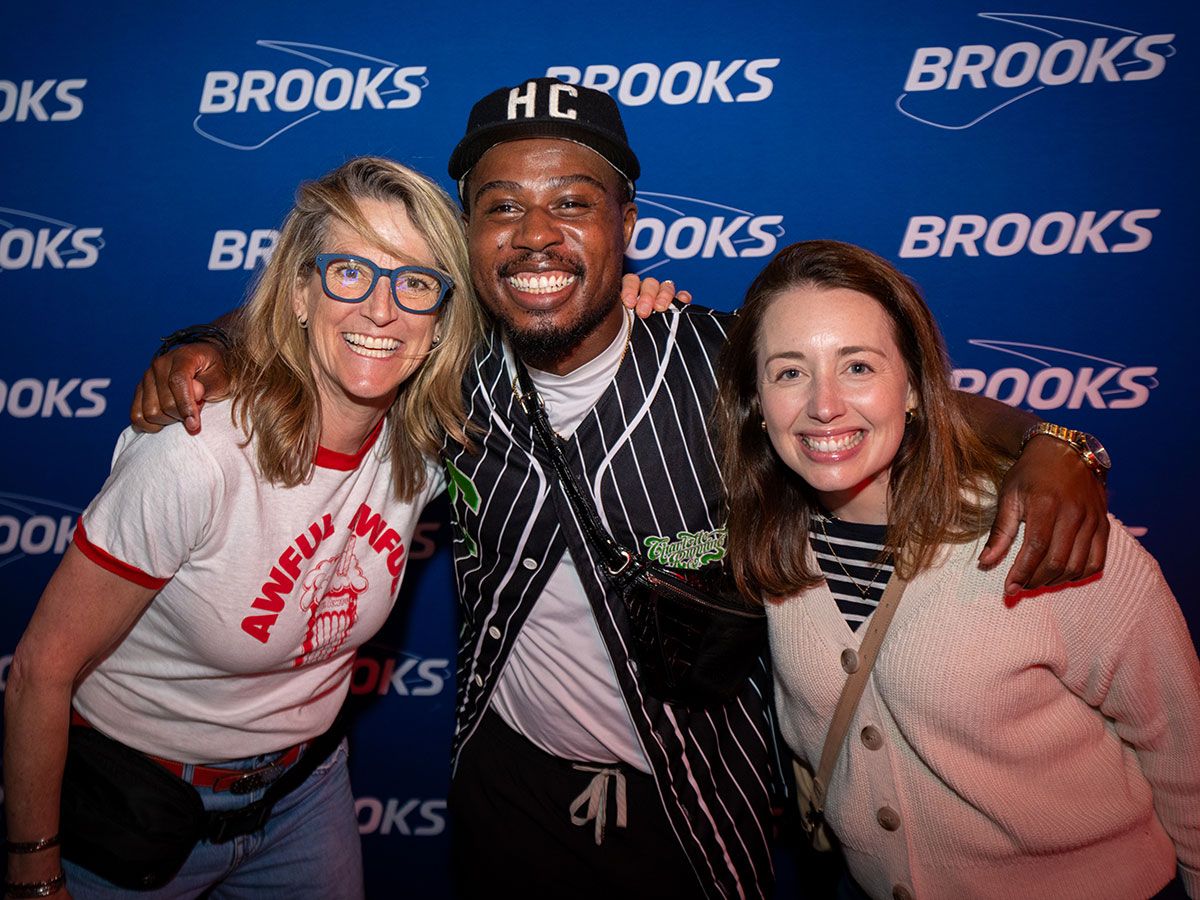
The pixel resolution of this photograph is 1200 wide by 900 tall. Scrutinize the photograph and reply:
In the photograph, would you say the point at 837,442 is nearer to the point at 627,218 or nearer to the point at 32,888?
the point at 627,218

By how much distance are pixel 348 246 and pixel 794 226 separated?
4.65 feet

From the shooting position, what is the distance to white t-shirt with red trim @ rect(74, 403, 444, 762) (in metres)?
1.47

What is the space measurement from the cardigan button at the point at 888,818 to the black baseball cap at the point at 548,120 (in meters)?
1.59

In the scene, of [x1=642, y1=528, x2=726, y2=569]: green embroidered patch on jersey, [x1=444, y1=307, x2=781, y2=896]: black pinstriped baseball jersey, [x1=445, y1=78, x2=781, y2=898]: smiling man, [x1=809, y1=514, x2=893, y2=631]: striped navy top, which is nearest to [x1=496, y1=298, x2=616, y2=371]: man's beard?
[x1=445, y1=78, x2=781, y2=898]: smiling man

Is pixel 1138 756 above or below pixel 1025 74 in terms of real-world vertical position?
below

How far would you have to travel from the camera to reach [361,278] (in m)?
1.69

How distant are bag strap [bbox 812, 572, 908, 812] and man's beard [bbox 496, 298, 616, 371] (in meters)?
0.89

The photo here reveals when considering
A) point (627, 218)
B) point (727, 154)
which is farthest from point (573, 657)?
point (727, 154)

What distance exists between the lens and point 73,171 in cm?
245

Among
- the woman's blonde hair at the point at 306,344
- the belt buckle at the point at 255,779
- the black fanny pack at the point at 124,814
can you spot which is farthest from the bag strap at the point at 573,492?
the black fanny pack at the point at 124,814

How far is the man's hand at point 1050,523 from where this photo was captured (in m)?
1.33

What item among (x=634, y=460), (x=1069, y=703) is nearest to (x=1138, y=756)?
(x=1069, y=703)

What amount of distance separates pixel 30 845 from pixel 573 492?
136 cm

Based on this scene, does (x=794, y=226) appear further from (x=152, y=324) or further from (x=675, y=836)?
(x=152, y=324)
